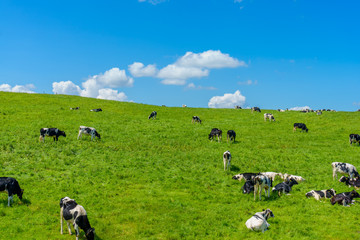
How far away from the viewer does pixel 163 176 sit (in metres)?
21.0

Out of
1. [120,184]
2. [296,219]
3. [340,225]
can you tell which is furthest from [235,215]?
[120,184]

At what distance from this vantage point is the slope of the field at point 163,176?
13148 mm

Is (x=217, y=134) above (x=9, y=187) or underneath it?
above

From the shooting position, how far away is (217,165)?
79.4 feet

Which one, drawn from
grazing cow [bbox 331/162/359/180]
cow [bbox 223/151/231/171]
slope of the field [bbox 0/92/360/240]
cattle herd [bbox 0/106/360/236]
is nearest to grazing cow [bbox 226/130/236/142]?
slope of the field [bbox 0/92/360/240]

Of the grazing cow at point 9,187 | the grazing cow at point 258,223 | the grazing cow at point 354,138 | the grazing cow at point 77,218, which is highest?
the grazing cow at point 354,138

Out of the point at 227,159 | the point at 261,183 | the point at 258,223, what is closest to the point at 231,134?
the point at 227,159

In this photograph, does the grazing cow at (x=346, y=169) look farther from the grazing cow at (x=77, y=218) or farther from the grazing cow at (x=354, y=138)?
the grazing cow at (x=77, y=218)

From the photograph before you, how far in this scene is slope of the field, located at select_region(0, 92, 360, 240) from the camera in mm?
13148

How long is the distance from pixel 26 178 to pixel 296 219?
58.1 ft

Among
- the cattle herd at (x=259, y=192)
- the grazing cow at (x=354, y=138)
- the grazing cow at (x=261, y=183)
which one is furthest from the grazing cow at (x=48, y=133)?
the grazing cow at (x=354, y=138)

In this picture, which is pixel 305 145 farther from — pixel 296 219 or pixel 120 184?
pixel 120 184

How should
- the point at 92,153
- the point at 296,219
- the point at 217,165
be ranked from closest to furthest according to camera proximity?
the point at 296,219, the point at 217,165, the point at 92,153

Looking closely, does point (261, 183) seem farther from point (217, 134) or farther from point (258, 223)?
point (217, 134)
